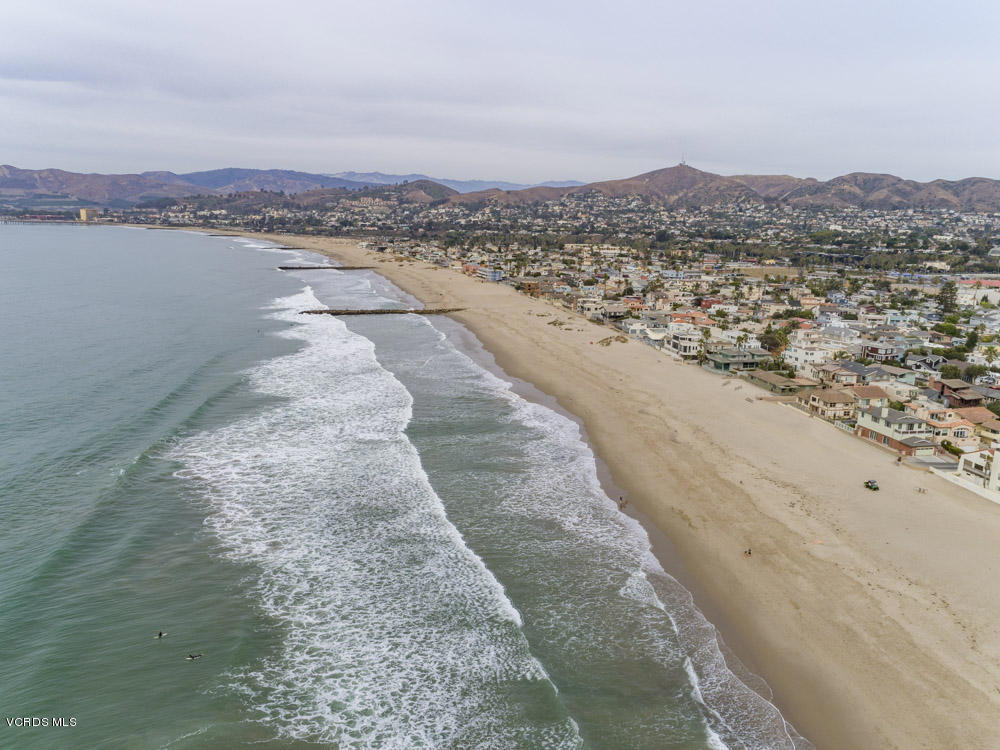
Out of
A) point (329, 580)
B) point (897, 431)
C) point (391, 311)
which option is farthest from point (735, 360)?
point (391, 311)

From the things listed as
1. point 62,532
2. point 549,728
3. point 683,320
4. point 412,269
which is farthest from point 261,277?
point 549,728

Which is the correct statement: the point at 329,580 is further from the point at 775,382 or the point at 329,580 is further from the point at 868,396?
the point at 868,396

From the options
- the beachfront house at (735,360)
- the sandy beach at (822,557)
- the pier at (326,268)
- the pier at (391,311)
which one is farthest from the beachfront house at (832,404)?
the pier at (326,268)

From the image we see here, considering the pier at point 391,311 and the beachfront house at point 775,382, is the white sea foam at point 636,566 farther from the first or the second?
the pier at point 391,311

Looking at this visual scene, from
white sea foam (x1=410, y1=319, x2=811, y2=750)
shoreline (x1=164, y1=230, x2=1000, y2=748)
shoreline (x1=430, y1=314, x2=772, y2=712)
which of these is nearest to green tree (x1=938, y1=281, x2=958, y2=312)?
shoreline (x1=164, y1=230, x2=1000, y2=748)

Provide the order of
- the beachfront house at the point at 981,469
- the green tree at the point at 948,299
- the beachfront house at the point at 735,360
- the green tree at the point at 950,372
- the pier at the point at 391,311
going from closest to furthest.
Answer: the beachfront house at the point at 981,469 < the green tree at the point at 950,372 < the beachfront house at the point at 735,360 < the pier at the point at 391,311 < the green tree at the point at 948,299

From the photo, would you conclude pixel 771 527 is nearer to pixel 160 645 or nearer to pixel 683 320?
pixel 160 645
